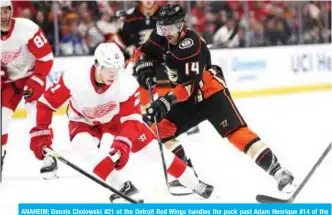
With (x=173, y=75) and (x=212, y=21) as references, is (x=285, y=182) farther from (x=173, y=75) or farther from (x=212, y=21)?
(x=212, y=21)

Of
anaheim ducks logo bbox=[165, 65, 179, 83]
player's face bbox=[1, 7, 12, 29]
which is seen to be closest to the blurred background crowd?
player's face bbox=[1, 7, 12, 29]

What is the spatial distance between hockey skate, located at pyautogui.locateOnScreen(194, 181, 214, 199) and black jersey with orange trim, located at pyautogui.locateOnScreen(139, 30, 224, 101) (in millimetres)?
434

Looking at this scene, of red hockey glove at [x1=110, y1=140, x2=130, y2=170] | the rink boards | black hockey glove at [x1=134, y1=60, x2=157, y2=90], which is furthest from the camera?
the rink boards

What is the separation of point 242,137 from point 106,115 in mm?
684

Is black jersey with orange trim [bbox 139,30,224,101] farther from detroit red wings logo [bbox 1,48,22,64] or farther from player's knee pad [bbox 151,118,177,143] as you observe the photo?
detroit red wings logo [bbox 1,48,22,64]

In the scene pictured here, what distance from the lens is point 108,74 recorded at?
356 cm

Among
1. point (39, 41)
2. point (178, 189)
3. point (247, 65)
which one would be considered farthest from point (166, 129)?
point (247, 65)

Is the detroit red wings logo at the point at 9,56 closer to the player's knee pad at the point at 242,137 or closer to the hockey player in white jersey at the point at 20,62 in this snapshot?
the hockey player in white jersey at the point at 20,62

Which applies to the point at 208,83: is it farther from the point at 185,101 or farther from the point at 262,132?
the point at 262,132

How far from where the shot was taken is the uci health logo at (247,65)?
27.7 feet

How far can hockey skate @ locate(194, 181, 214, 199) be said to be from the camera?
12.4 feet

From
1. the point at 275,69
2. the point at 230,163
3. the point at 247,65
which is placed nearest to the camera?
the point at 230,163

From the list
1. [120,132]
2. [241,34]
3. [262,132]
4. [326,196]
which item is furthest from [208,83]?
[241,34]

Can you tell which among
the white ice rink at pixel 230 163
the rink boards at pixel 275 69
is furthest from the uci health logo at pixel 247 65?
the white ice rink at pixel 230 163
